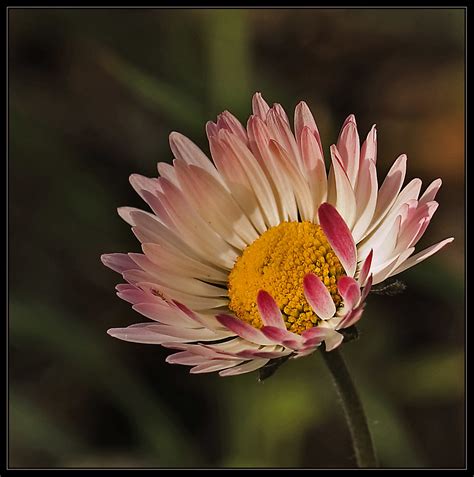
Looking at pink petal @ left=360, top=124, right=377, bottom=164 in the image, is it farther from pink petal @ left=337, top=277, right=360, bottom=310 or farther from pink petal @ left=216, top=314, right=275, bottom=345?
pink petal @ left=216, top=314, right=275, bottom=345

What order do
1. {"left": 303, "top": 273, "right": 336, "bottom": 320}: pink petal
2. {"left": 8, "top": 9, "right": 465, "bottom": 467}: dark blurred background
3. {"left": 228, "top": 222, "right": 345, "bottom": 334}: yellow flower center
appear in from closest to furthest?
{"left": 303, "top": 273, "right": 336, "bottom": 320}: pink petal, {"left": 228, "top": 222, "right": 345, "bottom": 334}: yellow flower center, {"left": 8, "top": 9, "right": 465, "bottom": 467}: dark blurred background

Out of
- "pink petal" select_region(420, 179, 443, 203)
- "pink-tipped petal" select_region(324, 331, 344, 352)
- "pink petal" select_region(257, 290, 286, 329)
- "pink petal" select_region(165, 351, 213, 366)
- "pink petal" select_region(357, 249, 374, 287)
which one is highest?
"pink petal" select_region(420, 179, 443, 203)

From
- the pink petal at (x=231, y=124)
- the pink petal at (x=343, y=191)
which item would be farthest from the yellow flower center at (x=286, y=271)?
the pink petal at (x=231, y=124)

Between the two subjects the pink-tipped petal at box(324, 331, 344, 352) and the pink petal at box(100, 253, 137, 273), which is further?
the pink petal at box(100, 253, 137, 273)

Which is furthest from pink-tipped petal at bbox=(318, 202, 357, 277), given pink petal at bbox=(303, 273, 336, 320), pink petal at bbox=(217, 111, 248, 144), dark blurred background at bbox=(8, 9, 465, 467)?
dark blurred background at bbox=(8, 9, 465, 467)

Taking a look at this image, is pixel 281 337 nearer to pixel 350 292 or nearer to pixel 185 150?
pixel 350 292

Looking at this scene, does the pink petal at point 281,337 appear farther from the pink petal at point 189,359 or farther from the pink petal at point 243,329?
the pink petal at point 189,359
